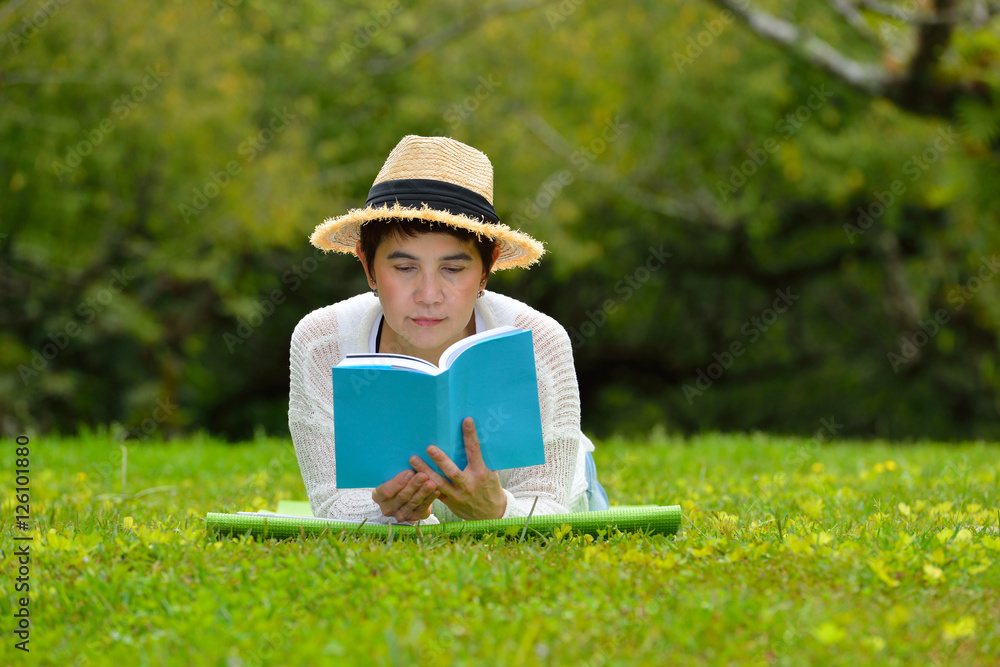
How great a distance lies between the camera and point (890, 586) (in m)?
2.97

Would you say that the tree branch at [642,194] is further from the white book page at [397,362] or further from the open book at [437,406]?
the white book page at [397,362]

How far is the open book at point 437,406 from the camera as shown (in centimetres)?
330

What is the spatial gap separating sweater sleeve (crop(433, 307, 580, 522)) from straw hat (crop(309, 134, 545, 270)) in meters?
0.40

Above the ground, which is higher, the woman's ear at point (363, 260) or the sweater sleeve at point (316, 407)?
the woman's ear at point (363, 260)

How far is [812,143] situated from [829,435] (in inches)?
213

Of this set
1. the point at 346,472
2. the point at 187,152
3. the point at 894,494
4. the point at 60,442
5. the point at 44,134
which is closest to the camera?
the point at 346,472

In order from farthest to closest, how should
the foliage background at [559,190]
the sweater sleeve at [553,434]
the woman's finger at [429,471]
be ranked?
the foliage background at [559,190] < the sweater sleeve at [553,434] < the woman's finger at [429,471]

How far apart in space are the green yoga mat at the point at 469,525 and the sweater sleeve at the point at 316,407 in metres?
0.31

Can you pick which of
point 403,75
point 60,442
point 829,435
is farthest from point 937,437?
point 60,442

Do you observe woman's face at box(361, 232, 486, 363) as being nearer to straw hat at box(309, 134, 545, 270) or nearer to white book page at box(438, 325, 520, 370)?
straw hat at box(309, 134, 545, 270)

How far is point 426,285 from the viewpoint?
3.80 meters

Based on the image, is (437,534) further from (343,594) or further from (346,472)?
(343,594)

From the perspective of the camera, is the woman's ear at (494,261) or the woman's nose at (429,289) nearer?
the woman's nose at (429,289)

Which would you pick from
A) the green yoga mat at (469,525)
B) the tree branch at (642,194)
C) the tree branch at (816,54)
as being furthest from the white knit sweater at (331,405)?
the tree branch at (642,194)
